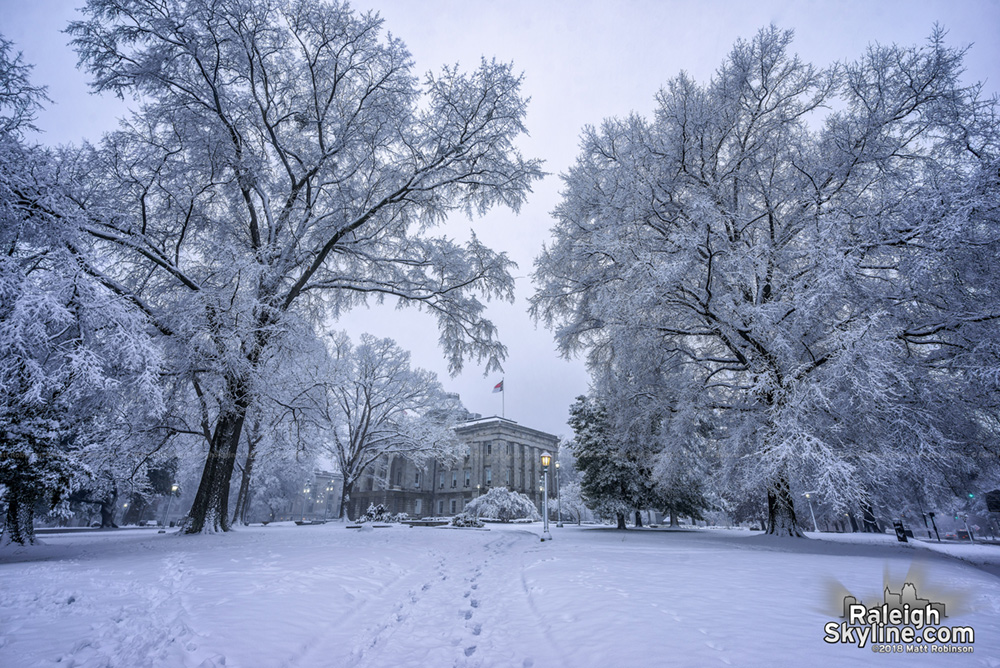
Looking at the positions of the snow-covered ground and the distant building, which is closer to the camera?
the snow-covered ground

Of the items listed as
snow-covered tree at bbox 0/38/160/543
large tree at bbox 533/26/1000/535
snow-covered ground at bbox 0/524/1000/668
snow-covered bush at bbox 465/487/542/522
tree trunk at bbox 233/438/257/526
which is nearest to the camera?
snow-covered ground at bbox 0/524/1000/668

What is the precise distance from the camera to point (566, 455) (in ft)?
222

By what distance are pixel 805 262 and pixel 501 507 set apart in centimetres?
3053

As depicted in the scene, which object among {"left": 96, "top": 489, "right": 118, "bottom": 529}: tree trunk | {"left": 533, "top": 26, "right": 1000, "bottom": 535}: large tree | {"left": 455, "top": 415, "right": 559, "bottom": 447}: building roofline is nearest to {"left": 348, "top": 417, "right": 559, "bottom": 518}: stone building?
{"left": 455, "top": 415, "right": 559, "bottom": 447}: building roofline

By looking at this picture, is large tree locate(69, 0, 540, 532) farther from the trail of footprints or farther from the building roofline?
the building roofline

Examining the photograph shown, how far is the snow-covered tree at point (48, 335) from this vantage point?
580 cm

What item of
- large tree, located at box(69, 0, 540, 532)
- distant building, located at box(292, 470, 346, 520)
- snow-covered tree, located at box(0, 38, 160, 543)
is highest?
large tree, located at box(69, 0, 540, 532)

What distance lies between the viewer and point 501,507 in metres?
35.0

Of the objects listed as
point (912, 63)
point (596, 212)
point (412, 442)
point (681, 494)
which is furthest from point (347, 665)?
→ point (412, 442)

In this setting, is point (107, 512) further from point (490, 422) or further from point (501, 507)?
point (490, 422)

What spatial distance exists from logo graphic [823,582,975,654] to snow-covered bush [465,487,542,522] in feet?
109

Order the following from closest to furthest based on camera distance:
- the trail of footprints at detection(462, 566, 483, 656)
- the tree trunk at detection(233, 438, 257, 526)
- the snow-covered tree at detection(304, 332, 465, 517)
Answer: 1. the trail of footprints at detection(462, 566, 483, 656)
2. the tree trunk at detection(233, 438, 257, 526)
3. the snow-covered tree at detection(304, 332, 465, 517)

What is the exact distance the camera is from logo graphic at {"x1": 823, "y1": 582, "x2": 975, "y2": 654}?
3.11 meters

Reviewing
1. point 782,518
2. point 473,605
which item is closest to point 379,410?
point 782,518
